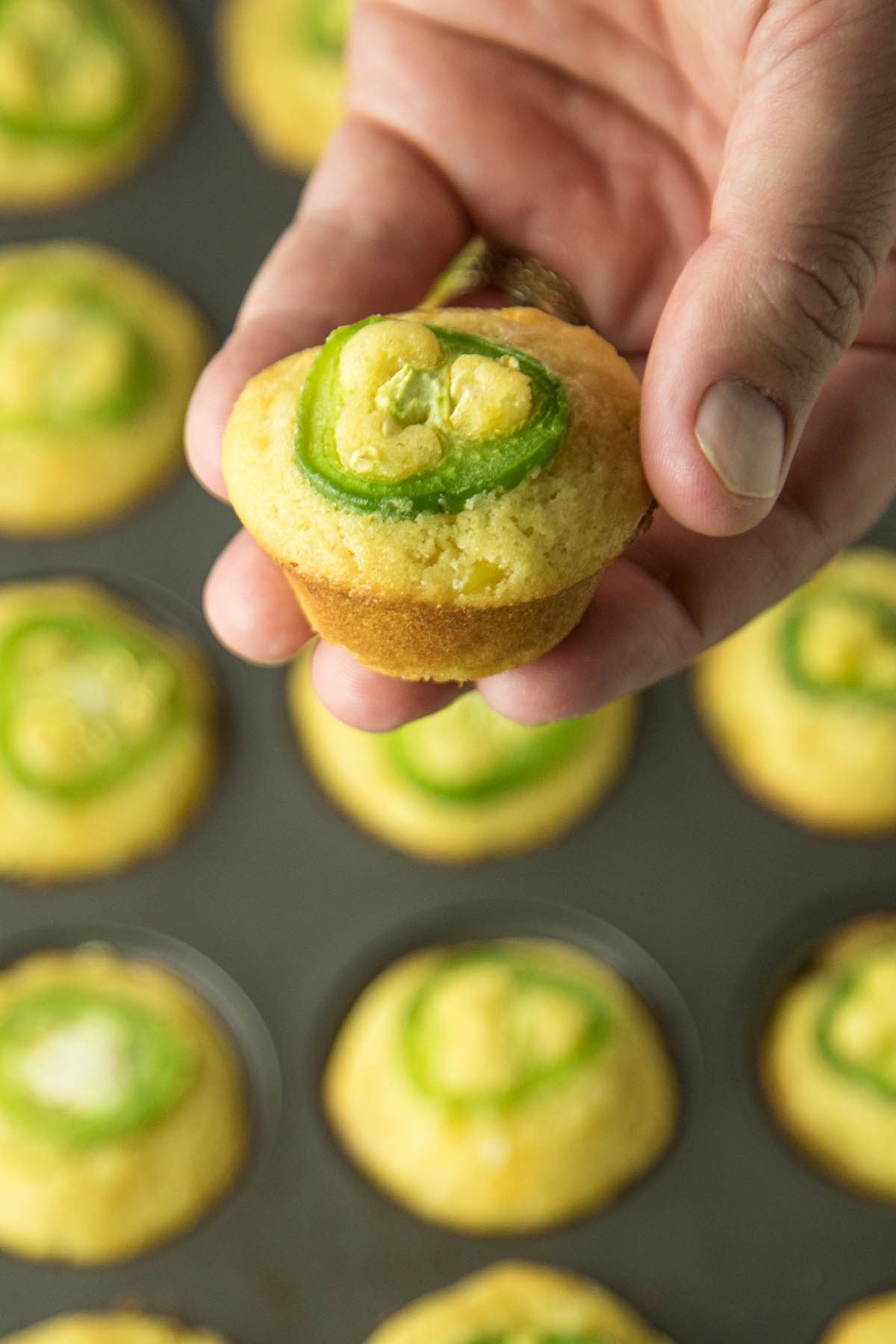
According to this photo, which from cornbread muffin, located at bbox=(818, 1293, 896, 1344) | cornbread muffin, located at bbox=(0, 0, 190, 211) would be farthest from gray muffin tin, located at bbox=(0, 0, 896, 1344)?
cornbread muffin, located at bbox=(0, 0, 190, 211)

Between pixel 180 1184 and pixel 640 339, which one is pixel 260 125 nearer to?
pixel 640 339

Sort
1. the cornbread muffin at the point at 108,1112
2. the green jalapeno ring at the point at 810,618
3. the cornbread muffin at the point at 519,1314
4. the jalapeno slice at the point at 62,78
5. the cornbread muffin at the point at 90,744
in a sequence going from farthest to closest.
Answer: the jalapeno slice at the point at 62,78, the green jalapeno ring at the point at 810,618, the cornbread muffin at the point at 90,744, the cornbread muffin at the point at 108,1112, the cornbread muffin at the point at 519,1314

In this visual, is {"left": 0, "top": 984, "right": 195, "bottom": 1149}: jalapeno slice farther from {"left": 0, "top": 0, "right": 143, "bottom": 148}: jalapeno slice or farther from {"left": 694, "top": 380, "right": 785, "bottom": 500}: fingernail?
{"left": 0, "top": 0, "right": 143, "bottom": 148}: jalapeno slice

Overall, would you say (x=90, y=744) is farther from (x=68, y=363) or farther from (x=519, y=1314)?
(x=519, y=1314)

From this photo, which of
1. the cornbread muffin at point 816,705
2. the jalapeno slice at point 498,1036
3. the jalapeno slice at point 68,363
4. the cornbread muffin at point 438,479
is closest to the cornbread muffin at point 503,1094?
Answer: the jalapeno slice at point 498,1036

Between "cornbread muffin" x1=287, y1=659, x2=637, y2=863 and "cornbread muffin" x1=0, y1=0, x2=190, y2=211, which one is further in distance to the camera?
"cornbread muffin" x1=0, y1=0, x2=190, y2=211

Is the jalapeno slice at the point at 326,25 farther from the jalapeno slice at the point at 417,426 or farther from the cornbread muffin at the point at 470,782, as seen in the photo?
the jalapeno slice at the point at 417,426


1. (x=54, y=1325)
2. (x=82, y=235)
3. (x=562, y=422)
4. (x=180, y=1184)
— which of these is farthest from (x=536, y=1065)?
(x=82, y=235)
